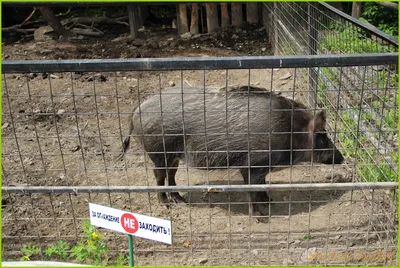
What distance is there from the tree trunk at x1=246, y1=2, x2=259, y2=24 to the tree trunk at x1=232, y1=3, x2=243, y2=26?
157 mm

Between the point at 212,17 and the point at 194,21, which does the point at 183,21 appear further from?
the point at 212,17

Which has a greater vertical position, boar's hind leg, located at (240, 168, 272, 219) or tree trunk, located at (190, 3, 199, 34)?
tree trunk, located at (190, 3, 199, 34)

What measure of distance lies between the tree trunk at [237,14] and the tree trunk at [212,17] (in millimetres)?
338

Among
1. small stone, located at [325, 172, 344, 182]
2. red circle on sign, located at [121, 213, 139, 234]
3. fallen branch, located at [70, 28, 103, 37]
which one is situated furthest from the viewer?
fallen branch, located at [70, 28, 103, 37]

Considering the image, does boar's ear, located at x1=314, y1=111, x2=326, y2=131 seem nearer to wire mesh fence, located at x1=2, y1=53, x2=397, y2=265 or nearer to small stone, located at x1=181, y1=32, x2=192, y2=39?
wire mesh fence, located at x1=2, y1=53, x2=397, y2=265

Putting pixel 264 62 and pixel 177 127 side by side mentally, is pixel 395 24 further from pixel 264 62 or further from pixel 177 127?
pixel 264 62

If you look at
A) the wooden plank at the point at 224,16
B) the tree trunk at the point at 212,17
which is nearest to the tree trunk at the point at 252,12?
the wooden plank at the point at 224,16

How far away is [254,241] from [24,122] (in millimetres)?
3458

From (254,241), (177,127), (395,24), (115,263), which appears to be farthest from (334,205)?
(395,24)

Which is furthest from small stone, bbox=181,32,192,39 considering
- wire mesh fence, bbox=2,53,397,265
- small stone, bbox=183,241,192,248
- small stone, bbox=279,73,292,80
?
small stone, bbox=183,241,192,248

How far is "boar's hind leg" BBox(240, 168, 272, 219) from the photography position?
3.93 m

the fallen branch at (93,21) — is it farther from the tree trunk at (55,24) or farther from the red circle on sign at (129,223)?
the red circle on sign at (129,223)

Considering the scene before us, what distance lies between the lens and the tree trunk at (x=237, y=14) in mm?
9188

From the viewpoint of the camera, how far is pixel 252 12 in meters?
9.33
